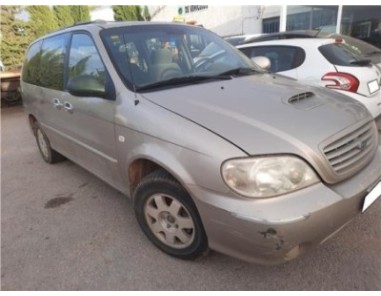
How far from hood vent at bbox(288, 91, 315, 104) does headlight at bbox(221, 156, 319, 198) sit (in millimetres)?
650

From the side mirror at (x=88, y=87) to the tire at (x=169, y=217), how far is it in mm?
805

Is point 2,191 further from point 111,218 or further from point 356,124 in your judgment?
point 356,124

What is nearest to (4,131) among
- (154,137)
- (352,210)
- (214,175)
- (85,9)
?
(154,137)

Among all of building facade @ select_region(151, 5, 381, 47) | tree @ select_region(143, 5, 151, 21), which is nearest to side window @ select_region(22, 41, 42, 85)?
building facade @ select_region(151, 5, 381, 47)

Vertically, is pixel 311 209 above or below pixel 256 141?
below

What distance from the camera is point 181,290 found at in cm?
230

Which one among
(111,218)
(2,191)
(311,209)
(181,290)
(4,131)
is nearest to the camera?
(311,209)

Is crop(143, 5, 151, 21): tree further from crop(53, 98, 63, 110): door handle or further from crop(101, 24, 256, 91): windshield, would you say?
crop(101, 24, 256, 91): windshield

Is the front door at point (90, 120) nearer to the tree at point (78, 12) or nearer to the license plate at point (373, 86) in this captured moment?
the license plate at point (373, 86)

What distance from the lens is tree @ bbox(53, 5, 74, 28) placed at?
54.6 ft

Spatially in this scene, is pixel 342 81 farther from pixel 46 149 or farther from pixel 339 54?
pixel 46 149

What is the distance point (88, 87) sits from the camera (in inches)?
109

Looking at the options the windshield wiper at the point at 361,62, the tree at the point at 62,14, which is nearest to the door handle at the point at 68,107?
the windshield wiper at the point at 361,62

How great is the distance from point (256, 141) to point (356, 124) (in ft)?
2.79
